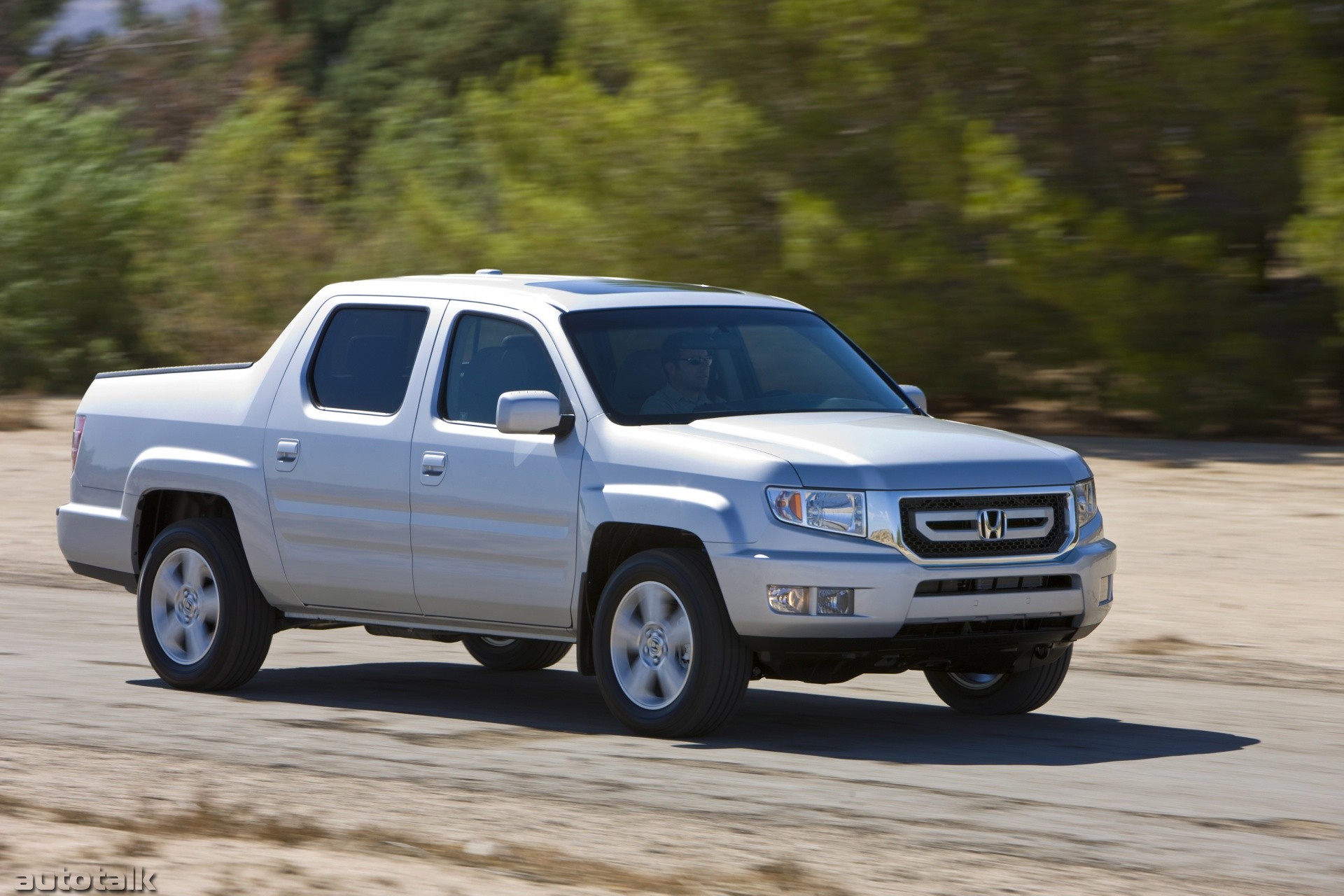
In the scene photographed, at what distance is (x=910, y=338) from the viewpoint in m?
21.3

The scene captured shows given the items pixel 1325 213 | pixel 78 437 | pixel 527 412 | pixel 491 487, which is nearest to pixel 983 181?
pixel 1325 213

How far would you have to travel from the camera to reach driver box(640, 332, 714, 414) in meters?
8.32

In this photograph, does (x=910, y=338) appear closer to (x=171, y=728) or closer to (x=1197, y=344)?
(x=1197, y=344)

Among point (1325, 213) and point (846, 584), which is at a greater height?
point (1325, 213)

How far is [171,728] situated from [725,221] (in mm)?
13907

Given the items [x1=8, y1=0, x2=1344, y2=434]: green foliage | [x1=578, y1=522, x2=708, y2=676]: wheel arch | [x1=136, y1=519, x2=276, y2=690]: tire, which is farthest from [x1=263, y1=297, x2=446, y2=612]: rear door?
[x1=8, y1=0, x2=1344, y2=434]: green foliage

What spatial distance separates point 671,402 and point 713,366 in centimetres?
31

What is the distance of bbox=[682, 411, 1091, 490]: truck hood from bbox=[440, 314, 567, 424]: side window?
78cm

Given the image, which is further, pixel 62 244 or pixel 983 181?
pixel 62 244

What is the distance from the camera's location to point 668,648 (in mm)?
7875

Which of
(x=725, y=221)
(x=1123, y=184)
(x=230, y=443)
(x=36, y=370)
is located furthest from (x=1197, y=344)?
(x=36, y=370)

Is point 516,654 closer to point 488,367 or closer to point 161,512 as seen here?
point 161,512

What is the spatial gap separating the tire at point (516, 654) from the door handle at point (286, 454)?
1.73 metres

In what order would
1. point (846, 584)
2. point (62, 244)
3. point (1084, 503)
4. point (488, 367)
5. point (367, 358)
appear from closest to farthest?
point (846, 584) < point (1084, 503) < point (488, 367) < point (367, 358) < point (62, 244)
